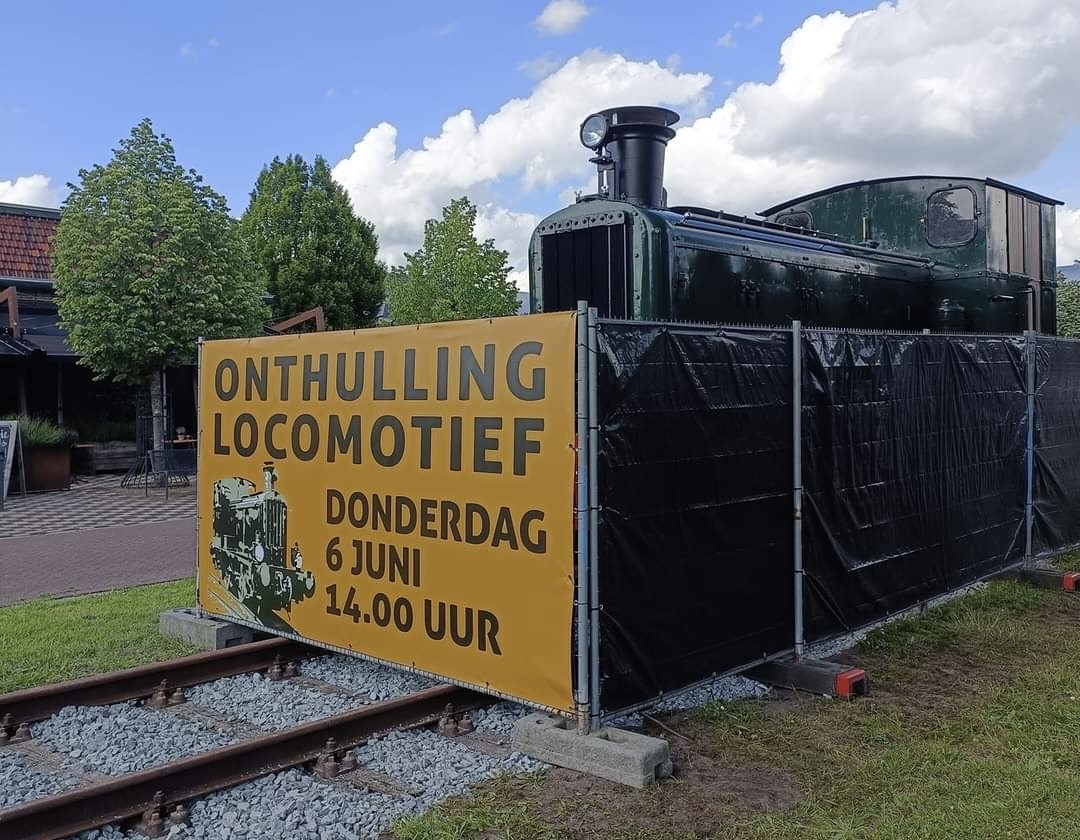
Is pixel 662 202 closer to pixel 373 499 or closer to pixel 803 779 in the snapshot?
pixel 373 499

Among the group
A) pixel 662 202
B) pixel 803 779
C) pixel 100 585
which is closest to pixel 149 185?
pixel 100 585

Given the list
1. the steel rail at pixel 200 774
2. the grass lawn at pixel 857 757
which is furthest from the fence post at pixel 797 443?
the steel rail at pixel 200 774

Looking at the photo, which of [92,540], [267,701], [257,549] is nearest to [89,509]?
[92,540]

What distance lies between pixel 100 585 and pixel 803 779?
287 inches

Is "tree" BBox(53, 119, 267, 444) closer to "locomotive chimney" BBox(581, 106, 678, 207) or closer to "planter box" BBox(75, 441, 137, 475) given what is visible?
"planter box" BBox(75, 441, 137, 475)

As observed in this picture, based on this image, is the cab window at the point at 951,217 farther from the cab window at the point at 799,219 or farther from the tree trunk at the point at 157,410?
the tree trunk at the point at 157,410

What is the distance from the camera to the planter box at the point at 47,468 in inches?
690

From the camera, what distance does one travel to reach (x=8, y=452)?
1609 centimetres

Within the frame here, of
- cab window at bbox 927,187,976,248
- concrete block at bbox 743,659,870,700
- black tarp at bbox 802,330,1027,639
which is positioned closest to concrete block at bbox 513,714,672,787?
concrete block at bbox 743,659,870,700

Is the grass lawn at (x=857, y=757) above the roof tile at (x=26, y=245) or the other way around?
the other way around

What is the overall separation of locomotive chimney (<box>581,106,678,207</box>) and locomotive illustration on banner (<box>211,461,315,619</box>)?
3.89 m

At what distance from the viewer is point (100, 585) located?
9281 millimetres

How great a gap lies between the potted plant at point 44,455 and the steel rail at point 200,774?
14.8 metres

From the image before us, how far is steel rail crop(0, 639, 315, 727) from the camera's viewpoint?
5312mm
